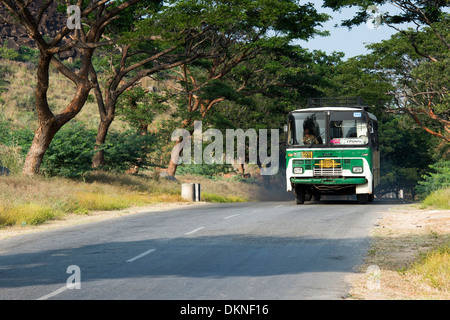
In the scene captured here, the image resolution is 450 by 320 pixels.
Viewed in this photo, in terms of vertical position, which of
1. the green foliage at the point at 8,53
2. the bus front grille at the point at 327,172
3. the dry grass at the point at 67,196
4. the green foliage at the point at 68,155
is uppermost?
the green foliage at the point at 8,53

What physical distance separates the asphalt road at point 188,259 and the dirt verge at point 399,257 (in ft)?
0.99

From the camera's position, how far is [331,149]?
85.0ft

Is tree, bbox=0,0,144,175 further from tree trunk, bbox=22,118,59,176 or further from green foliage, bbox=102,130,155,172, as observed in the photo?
green foliage, bbox=102,130,155,172

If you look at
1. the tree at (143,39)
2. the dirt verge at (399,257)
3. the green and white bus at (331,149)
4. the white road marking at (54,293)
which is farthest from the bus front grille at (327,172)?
the white road marking at (54,293)

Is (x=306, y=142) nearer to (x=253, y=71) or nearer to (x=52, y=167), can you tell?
(x=52, y=167)

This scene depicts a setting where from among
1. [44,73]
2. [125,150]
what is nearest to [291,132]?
[44,73]

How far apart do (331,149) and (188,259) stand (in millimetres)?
15047

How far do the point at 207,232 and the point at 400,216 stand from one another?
7.68 m

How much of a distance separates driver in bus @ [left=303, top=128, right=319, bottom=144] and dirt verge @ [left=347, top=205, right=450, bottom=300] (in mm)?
6005

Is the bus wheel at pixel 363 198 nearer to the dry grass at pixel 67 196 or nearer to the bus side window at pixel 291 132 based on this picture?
→ the bus side window at pixel 291 132

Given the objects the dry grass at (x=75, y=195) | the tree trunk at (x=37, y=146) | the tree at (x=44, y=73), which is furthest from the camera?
the tree trunk at (x=37, y=146)

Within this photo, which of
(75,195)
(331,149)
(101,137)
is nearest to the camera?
(75,195)

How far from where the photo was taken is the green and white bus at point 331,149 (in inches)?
1015

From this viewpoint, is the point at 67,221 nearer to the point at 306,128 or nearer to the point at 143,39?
the point at 306,128
